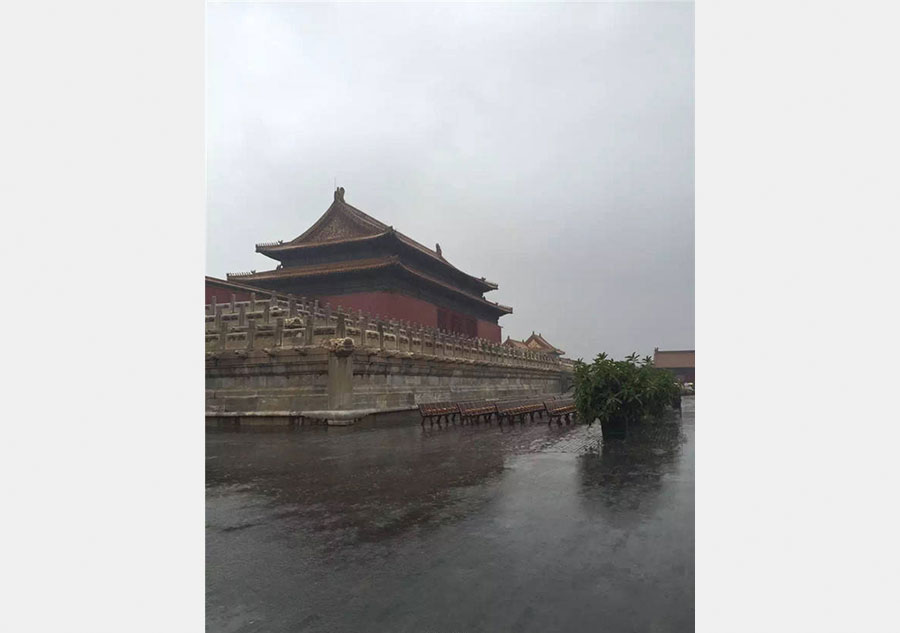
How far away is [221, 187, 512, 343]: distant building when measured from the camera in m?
25.0

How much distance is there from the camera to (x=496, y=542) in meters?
3.67

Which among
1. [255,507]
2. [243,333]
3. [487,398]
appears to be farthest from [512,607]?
[487,398]

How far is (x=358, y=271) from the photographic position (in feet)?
81.9

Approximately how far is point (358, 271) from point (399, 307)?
267 cm

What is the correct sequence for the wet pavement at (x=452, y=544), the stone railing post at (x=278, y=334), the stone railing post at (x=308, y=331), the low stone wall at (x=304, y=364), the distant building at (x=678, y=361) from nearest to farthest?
the wet pavement at (x=452, y=544), the low stone wall at (x=304, y=364), the stone railing post at (x=308, y=331), the stone railing post at (x=278, y=334), the distant building at (x=678, y=361)

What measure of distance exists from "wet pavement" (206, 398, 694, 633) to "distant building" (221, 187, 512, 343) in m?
17.6

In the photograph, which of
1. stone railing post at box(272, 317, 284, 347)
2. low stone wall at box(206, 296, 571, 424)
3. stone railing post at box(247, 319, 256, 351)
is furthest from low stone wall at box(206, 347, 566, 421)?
stone railing post at box(272, 317, 284, 347)

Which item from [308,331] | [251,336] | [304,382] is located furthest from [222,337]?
[304,382]

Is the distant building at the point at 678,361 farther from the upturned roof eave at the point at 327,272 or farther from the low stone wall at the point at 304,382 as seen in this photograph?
the low stone wall at the point at 304,382

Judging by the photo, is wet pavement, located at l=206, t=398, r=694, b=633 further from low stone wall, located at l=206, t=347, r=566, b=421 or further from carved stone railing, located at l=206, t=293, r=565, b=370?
carved stone railing, located at l=206, t=293, r=565, b=370

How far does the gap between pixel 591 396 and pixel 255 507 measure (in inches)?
263

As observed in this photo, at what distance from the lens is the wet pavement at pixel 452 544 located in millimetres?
2592

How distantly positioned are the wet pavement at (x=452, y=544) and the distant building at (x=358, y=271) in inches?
693

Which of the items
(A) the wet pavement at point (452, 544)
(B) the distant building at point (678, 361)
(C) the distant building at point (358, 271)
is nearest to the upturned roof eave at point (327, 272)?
(C) the distant building at point (358, 271)
